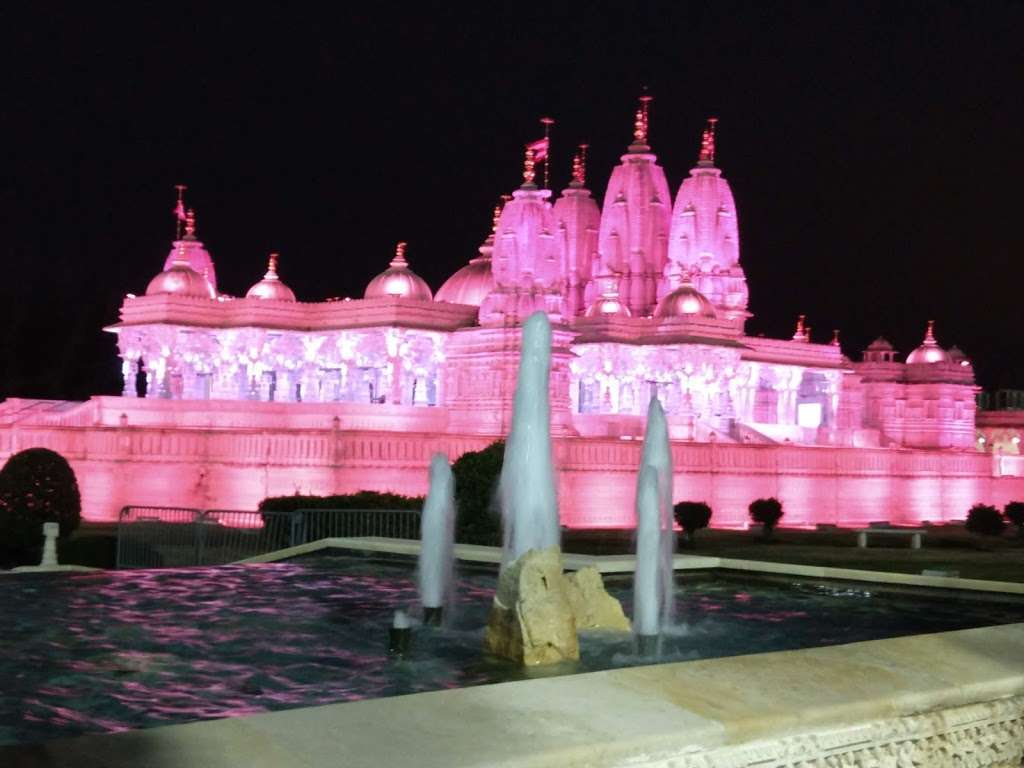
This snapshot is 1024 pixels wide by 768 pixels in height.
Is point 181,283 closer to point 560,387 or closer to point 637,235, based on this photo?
point 560,387

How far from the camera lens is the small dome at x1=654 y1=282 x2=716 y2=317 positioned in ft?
171

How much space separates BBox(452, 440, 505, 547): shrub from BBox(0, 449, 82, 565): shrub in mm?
6435

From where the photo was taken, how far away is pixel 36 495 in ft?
80.7

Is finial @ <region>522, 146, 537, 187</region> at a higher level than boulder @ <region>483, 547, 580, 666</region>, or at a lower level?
higher

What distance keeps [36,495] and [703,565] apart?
13.2 metres

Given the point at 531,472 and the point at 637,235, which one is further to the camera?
the point at 637,235

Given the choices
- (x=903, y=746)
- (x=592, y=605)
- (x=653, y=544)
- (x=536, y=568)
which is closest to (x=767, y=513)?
(x=653, y=544)

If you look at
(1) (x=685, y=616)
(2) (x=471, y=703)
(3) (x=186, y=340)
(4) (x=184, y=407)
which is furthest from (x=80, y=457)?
(2) (x=471, y=703)

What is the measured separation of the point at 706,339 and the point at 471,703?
46675mm

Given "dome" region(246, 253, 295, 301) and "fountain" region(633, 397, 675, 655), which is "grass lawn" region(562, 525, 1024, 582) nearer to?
"fountain" region(633, 397, 675, 655)

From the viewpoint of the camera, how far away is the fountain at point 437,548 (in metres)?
11.6

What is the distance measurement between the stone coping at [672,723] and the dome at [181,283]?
45802 millimetres

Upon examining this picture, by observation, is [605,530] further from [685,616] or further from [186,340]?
[685,616]

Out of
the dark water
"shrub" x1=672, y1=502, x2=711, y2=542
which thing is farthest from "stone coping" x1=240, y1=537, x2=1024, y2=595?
"shrub" x1=672, y1=502, x2=711, y2=542
